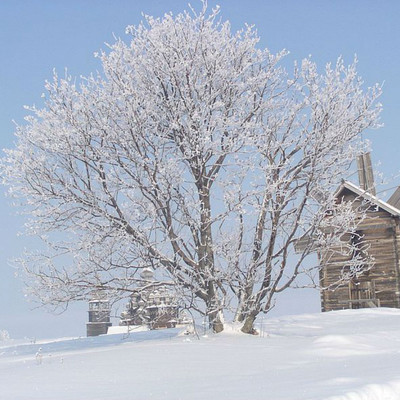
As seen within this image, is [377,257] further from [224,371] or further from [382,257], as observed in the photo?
[224,371]

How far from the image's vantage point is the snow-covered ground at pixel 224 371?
22.6 ft

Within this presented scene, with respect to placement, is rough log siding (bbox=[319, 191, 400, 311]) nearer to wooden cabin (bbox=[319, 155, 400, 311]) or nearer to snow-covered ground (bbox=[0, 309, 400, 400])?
wooden cabin (bbox=[319, 155, 400, 311])

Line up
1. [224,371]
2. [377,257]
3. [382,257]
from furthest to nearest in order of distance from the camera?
[377,257] → [382,257] → [224,371]

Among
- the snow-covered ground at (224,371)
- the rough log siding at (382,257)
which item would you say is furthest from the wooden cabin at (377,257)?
the snow-covered ground at (224,371)

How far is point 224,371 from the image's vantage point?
348 inches

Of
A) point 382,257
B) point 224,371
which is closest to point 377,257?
point 382,257

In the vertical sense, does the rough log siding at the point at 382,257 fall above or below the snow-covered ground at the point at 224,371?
above

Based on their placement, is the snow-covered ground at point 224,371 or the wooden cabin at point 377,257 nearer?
the snow-covered ground at point 224,371

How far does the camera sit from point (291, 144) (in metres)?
14.8

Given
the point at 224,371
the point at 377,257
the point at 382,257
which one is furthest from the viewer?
the point at 377,257

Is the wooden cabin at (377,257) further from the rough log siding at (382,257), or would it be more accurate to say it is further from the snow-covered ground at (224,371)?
the snow-covered ground at (224,371)

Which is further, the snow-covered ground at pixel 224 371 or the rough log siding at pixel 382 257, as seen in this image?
the rough log siding at pixel 382 257

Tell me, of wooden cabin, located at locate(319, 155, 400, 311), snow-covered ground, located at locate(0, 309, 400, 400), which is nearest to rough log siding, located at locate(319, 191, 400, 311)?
wooden cabin, located at locate(319, 155, 400, 311)

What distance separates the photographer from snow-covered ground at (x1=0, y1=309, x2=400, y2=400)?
6875 mm
